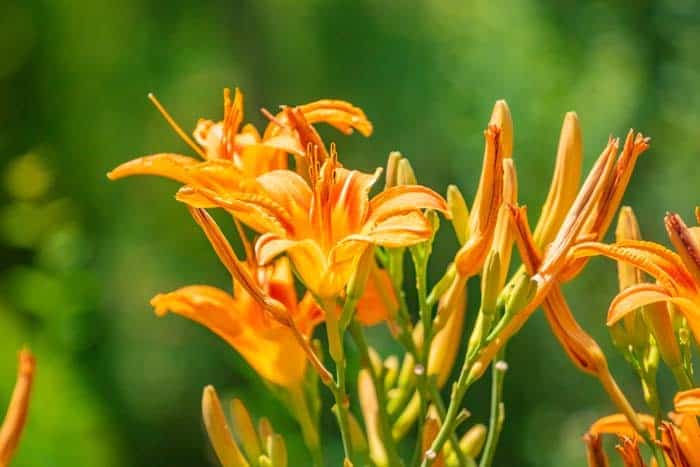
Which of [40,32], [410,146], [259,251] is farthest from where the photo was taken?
[40,32]

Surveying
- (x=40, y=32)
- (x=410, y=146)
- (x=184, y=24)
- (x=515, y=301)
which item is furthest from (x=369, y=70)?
(x=515, y=301)

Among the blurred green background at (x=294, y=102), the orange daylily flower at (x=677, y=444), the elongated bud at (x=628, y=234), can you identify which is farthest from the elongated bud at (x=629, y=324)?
the blurred green background at (x=294, y=102)

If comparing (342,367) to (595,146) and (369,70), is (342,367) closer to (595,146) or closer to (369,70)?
(595,146)

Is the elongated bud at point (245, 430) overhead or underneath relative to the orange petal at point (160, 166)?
underneath

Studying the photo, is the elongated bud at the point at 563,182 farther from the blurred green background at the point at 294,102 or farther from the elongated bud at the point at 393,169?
Result: the blurred green background at the point at 294,102

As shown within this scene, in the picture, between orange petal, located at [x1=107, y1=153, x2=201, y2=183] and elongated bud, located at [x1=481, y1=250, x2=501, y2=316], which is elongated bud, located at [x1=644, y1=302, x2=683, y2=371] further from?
orange petal, located at [x1=107, y1=153, x2=201, y2=183]

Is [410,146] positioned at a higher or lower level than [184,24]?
lower
